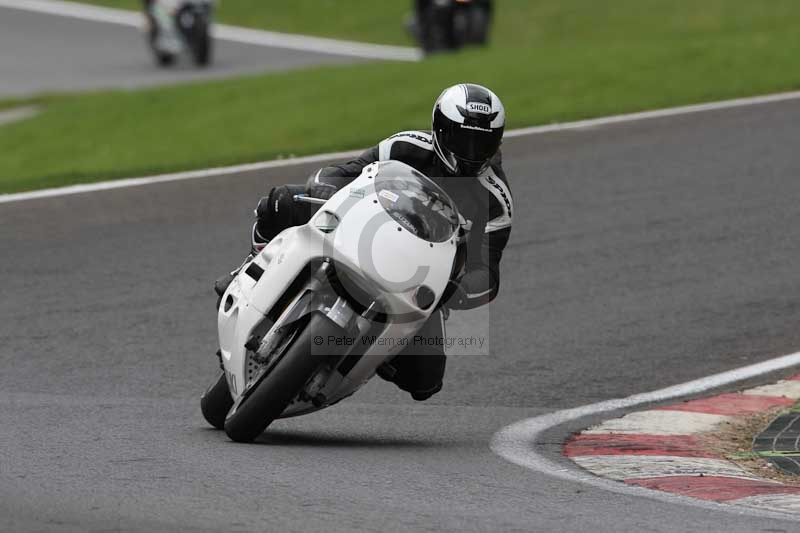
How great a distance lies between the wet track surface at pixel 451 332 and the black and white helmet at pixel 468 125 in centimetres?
120

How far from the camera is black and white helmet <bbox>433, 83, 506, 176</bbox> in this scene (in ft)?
20.2

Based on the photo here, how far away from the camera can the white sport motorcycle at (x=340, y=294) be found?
225 inches

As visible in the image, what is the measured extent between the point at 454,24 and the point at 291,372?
14.5 m

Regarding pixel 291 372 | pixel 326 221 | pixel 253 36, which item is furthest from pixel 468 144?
pixel 253 36

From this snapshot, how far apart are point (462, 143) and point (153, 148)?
8.71 m

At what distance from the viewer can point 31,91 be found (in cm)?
2000

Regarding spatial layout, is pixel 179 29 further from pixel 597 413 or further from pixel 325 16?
pixel 597 413

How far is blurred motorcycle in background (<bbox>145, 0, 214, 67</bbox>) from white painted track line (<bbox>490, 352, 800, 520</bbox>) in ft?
49.1

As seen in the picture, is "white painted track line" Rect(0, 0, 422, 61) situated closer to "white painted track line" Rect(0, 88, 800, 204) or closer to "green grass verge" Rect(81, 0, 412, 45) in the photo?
"green grass verge" Rect(81, 0, 412, 45)

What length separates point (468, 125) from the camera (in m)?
6.17

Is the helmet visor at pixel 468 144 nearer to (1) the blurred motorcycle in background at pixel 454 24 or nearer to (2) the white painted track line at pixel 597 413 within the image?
(2) the white painted track line at pixel 597 413

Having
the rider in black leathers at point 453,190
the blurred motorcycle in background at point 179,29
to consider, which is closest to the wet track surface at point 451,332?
the rider in black leathers at point 453,190

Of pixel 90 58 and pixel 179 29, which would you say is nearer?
pixel 179 29

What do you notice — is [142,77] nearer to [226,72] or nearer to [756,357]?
[226,72]
